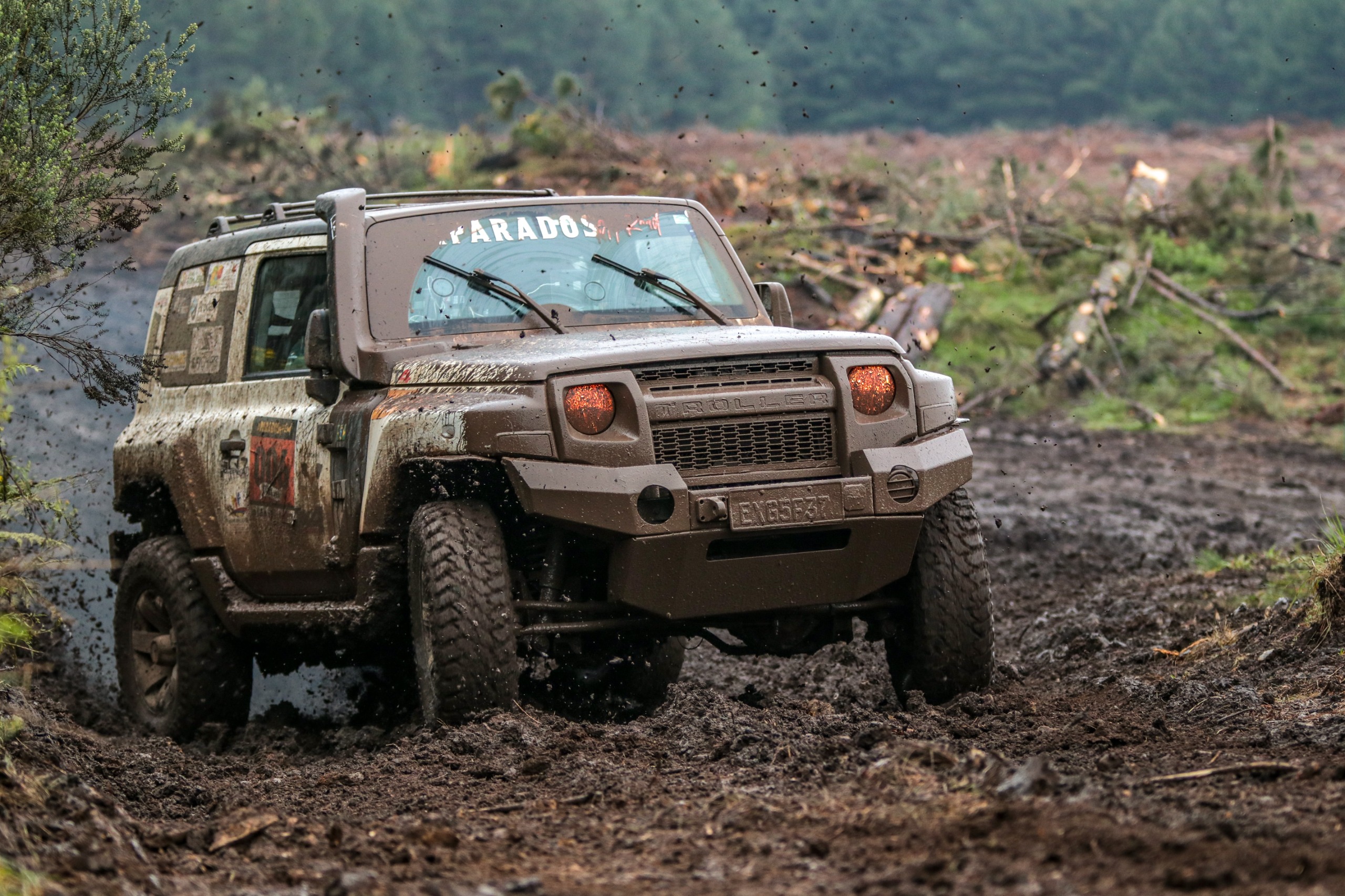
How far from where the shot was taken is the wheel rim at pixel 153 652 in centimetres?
791

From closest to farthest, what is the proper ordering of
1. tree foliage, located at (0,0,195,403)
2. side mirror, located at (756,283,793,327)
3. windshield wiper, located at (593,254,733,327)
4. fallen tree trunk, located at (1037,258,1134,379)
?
tree foliage, located at (0,0,195,403) → windshield wiper, located at (593,254,733,327) → side mirror, located at (756,283,793,327) → fallen tree trunk, located at (1037,258,1134,379)

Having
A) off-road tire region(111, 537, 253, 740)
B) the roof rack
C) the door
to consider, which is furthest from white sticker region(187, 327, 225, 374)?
off-road tire region(111, 537, 253, 740)

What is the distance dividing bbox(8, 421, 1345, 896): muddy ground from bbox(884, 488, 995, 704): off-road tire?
0.47 ft

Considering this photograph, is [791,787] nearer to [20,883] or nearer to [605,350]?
[605,350]

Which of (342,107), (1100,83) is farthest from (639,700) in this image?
(1100,83)

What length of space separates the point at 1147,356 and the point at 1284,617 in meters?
10.6

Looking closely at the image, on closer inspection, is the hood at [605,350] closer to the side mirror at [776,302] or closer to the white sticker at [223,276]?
the side mirror at [776,302]

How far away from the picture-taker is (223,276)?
775cm

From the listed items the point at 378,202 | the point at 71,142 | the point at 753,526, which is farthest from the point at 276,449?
the point at 753,526

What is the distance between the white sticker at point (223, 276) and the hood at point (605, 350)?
1631mm

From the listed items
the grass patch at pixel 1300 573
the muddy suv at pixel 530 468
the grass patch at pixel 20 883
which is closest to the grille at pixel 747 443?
the muddy suv at pixel 530 468

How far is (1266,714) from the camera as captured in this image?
5.78 meters

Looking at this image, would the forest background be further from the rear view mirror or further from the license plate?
the license plate

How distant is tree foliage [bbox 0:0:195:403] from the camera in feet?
21.8
